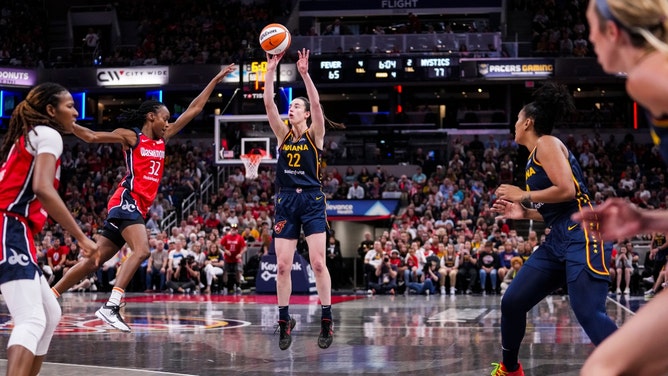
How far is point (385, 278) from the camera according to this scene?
65.7ft

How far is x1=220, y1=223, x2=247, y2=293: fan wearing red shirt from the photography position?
20.9 metres

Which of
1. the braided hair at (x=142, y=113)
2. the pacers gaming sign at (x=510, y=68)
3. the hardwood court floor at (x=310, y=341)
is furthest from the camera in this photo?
the pacers gaming sign at (x=510, y=68)

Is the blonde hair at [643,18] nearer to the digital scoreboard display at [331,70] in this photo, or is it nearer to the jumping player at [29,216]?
the jumping player at [29,216]

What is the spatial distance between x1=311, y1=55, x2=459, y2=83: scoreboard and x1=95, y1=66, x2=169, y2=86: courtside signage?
21.4ft

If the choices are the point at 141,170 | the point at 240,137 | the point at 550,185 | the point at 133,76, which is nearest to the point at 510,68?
the point at 240,137

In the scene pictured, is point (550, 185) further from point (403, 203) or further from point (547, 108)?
point (403, 203)

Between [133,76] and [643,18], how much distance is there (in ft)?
100

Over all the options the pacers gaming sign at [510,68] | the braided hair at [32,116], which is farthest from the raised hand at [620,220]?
the pacers gaming sign at [510,68]

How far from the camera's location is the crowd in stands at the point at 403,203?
20.2 m

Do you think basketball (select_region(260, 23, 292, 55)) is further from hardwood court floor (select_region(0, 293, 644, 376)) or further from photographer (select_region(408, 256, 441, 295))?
photographer (select_region(408, 256, 441, 295))

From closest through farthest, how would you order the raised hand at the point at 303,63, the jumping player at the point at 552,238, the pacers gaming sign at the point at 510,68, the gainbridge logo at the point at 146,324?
the jumping player at the point at 552,238 → the raised hand at the point at 303,63 → the gainbridge logo at the point at 146,324 → the pacers gaming sign at the point at 510,68

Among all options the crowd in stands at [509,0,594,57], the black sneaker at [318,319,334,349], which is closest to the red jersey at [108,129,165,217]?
the black sneaker at [318,319,334,349]

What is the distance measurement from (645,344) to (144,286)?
765 inches

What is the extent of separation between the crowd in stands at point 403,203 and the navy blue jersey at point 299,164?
11.9 metres
